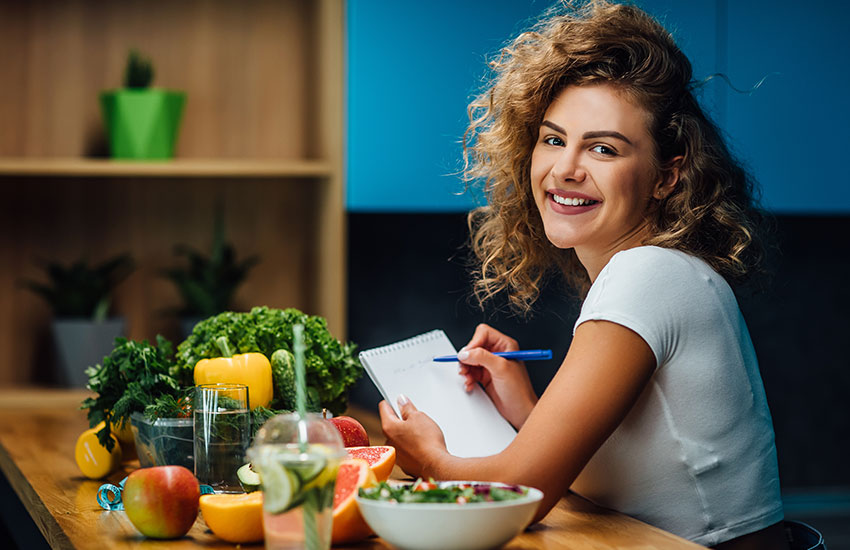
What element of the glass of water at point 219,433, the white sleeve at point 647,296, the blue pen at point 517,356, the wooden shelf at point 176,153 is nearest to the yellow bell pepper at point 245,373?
the glass of water at point 219,433

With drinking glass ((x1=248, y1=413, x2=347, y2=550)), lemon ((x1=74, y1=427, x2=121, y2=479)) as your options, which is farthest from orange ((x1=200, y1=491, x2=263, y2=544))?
lemon ((x1=74, y1=427, x2=121, y2=479))

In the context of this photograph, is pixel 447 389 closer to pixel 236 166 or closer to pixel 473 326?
pixel 236 166

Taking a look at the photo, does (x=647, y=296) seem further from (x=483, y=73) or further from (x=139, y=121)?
(x=139, y=121)

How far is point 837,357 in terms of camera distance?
9.99 ft

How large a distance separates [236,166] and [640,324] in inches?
59.0

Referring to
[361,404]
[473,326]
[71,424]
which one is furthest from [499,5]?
[71,424]

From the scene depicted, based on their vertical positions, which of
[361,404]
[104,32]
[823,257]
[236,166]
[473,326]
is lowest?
[361,404]

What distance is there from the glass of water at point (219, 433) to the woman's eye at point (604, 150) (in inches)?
22.5

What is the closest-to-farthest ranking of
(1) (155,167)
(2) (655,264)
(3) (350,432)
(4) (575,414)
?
(4) (575,414) → (2) (655,264) → (3) (350,432) → (1) (155,167)

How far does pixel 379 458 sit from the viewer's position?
1.20 metres

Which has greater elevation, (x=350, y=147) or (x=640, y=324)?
(x=350, y=147)

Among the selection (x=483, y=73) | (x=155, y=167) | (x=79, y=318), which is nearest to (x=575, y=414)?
(x=483, y=73)

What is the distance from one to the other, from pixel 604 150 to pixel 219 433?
632 millimetres

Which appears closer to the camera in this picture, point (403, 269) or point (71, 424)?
point (71, 424)
